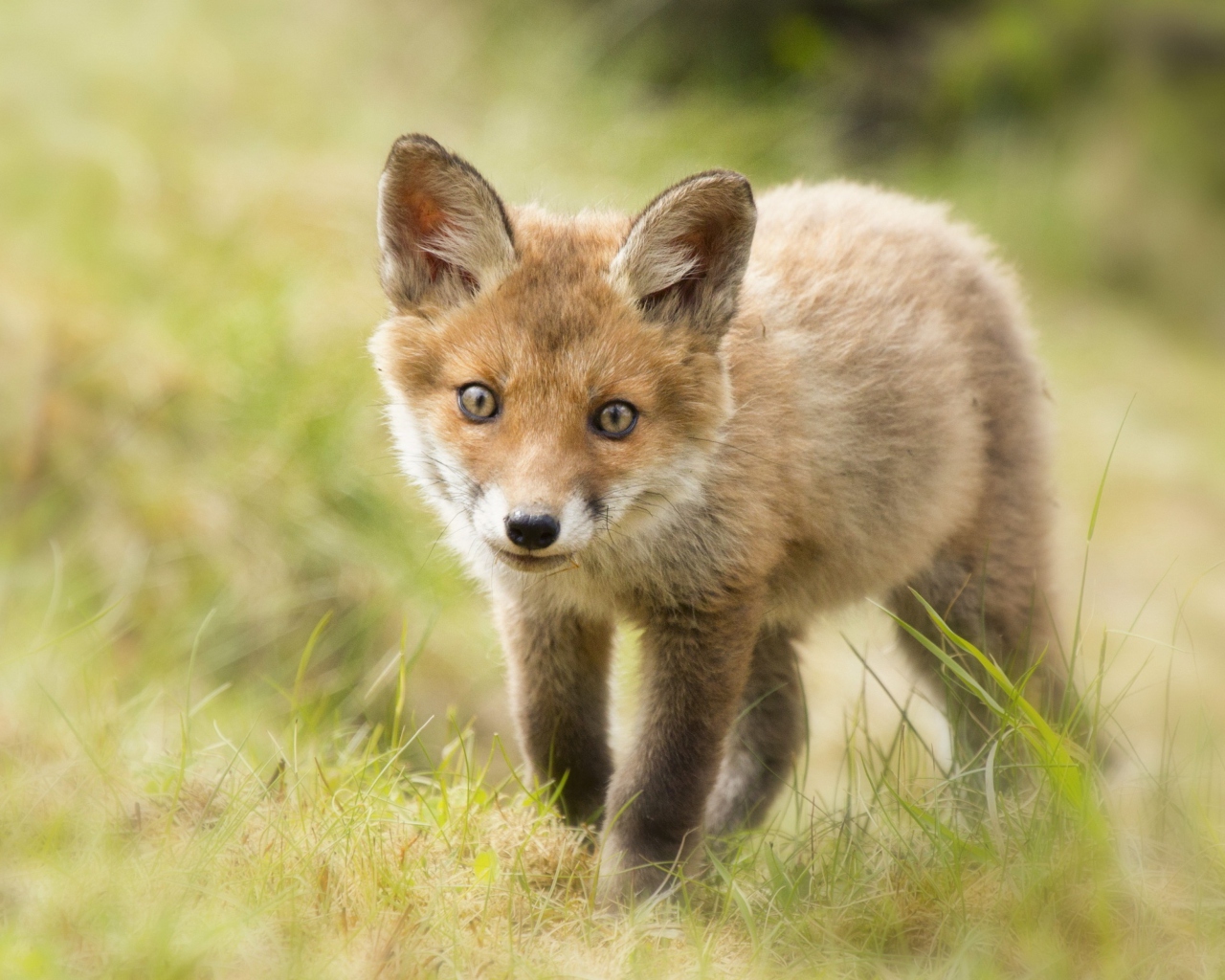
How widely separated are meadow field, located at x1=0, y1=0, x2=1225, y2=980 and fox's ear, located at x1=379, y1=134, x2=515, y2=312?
0.52 m

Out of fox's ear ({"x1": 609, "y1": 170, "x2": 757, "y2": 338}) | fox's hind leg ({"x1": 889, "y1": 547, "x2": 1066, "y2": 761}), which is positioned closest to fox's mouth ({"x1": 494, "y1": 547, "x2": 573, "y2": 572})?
fox's ear ({"x1": 609, "y1": 170, "x2": 757, "y2": 338})

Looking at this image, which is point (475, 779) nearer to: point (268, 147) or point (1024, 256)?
point (268, 147)

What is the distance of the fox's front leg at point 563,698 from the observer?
346 centimetres

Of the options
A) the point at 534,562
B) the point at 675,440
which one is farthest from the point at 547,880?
the point at 675,440

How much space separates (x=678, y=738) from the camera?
3162 mm

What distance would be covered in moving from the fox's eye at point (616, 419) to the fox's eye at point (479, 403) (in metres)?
0.27

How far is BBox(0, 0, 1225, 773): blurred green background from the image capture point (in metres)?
5.58

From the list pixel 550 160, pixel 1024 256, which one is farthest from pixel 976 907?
pixel 1024 256

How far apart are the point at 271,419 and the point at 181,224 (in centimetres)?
182

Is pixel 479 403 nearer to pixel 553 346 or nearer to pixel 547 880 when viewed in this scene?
pixel 553 346

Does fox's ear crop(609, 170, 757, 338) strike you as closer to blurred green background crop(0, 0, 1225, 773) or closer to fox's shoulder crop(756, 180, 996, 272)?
fox's shoulder crop(756, 180, 996, 272)

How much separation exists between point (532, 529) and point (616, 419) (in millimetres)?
437

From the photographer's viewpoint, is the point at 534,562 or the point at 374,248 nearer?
the point at 534,562

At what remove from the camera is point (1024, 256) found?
10547mm
